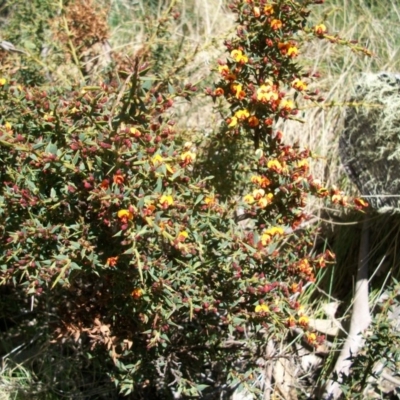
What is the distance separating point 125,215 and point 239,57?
669 millimetres

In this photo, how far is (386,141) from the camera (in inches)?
98.1

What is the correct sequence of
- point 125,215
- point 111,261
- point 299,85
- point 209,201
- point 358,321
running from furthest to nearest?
point 358,321 → point 299,85 → point 209,201 → point 111,261 → point 125,215

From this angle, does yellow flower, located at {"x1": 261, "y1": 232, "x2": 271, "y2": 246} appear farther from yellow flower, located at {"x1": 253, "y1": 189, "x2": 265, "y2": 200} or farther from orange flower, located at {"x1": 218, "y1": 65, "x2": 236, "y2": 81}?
orange flower, located at {"x1": 218, "y1": 65, "x2": 236, "y2": 81}

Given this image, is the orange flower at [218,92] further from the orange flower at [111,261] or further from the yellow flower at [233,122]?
the orange flower at [111,261]

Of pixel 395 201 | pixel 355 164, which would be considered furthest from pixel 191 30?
pixel 395 201

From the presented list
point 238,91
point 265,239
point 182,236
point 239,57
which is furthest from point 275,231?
point 239,57

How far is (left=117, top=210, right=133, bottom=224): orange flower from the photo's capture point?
5.84 feet

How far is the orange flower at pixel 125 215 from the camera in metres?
1.78

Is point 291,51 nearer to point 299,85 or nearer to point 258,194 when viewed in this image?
point 299,85

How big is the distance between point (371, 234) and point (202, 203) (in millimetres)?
1035

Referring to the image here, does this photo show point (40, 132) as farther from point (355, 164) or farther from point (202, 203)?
point (355, 164)

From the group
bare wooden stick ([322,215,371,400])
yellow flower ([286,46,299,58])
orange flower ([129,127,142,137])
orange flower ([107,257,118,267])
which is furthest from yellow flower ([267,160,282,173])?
bare wooden stick ([322,215,371,400])

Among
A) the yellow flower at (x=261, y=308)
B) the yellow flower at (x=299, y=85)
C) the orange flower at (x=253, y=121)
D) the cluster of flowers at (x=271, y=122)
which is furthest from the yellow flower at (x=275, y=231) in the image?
the yellow flower at (x=299, y=85)

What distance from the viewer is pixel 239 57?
2.12 metres
